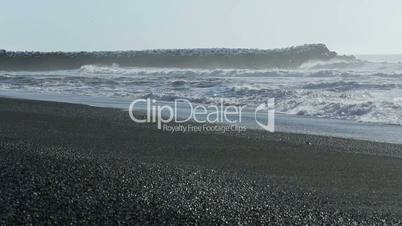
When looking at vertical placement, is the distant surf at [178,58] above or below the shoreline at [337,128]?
above

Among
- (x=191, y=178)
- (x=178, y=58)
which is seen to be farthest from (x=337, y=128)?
(x=178, y=58)

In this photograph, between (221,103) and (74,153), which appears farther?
(221,103)

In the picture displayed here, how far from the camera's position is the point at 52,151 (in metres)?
7.24

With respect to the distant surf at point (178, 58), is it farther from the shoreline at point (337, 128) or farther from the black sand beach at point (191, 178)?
the black sand beach at point (191, 178)

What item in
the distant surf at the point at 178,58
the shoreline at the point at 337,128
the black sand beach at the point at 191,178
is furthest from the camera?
the distant surf at the point at 178,58

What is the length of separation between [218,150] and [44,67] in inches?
2496

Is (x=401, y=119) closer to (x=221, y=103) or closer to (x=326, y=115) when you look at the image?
(x=326, y=115)

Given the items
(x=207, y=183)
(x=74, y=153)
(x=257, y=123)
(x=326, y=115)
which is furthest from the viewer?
(x=326, y=115)

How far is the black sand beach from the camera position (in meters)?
4.40

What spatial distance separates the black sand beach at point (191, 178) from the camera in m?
4.40

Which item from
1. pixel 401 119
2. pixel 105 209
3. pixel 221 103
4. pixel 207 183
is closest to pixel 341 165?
pixel 207 183

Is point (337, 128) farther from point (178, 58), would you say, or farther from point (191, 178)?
point (178, 58)

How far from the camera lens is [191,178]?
231 inches

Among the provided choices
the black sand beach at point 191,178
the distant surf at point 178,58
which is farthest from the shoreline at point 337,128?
the distant surf at point 178,58
